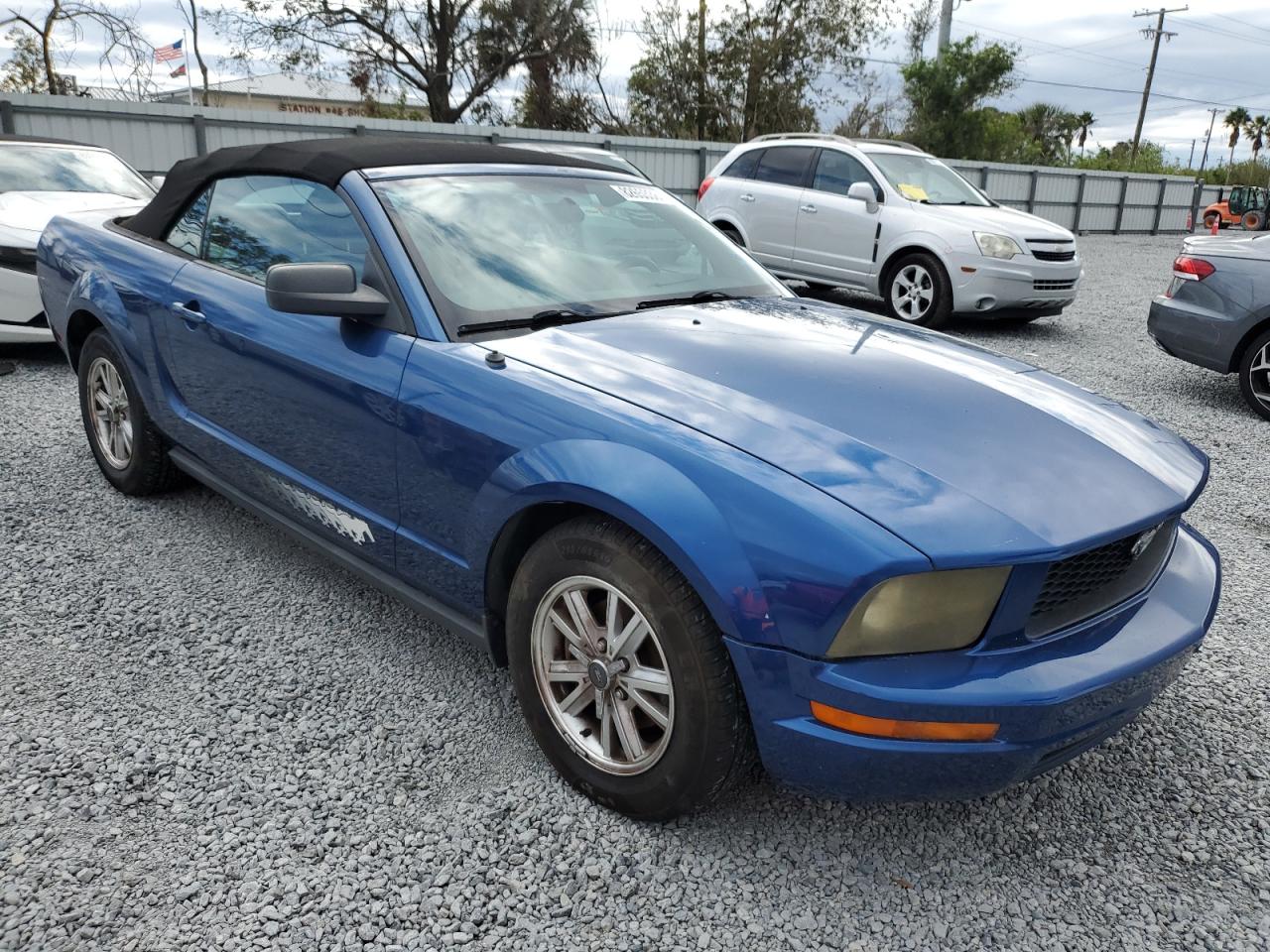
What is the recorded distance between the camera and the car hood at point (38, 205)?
6.50 m

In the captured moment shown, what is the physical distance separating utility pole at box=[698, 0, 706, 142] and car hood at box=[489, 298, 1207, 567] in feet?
84.0

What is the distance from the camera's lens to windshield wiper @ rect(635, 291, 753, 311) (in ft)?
9.62

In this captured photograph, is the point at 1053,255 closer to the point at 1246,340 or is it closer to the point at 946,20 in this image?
the point at 1246,340

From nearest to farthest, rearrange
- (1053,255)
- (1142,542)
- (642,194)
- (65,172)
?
(1142,542) → (642,194) → (65,172) → (1053,255)

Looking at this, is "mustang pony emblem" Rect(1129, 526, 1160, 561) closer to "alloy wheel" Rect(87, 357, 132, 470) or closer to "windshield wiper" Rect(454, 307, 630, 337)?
"windshield wiper" Rect(454, 307, 630, 337)

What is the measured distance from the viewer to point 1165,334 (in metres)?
6.61

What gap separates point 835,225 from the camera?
31.0 feet

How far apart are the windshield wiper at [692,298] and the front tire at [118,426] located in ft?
7.33

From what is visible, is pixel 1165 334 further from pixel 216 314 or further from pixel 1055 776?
Answer: pixel 216 314

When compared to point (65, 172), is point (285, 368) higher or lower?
lower

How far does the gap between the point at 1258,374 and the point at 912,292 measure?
10.9 feet

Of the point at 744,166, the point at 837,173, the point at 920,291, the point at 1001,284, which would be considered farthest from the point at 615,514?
the point at 744,166

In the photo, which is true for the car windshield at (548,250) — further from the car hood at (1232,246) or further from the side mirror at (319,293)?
the car hood at (1232,246)

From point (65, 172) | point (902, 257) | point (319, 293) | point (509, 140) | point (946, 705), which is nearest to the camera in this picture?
point (946, 705)
